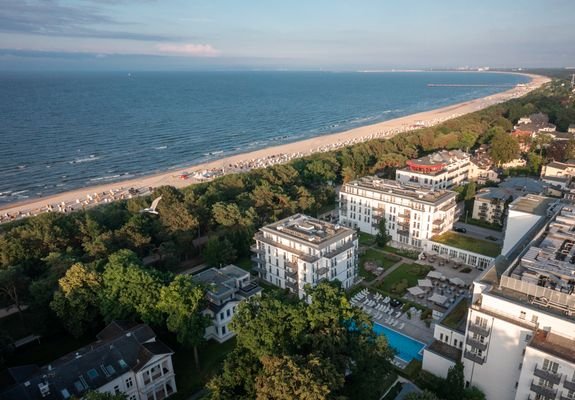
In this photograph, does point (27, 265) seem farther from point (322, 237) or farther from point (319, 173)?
point (319, 173)

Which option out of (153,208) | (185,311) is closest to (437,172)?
(153,208)

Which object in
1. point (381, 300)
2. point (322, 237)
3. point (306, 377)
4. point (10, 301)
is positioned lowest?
point (381, 300)

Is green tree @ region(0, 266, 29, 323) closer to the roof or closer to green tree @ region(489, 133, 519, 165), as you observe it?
the roof

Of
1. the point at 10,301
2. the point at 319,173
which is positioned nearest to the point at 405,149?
the point at 319,173

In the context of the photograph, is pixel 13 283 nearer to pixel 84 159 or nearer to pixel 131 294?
pixel 131 294

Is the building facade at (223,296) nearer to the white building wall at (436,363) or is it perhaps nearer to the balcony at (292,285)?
the balcony at (292,285)

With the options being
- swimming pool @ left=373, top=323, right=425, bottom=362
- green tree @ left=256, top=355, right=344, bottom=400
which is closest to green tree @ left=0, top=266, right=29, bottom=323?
green tree @ left=256, top=355, right=344, bottom=400
